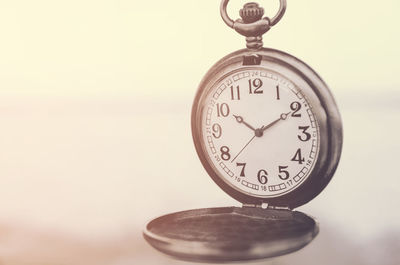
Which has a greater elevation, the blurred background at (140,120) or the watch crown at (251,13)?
the watch crown at (251,13)

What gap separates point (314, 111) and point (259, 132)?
209mm

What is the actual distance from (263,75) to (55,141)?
36.3 inches

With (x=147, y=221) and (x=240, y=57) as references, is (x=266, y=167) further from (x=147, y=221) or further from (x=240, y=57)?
(x=147, y=221)

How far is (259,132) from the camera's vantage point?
5.84 ft

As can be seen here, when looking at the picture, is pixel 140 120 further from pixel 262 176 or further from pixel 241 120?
pixel 262 176

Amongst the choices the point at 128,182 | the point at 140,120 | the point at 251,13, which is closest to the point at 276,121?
the point at 251,13

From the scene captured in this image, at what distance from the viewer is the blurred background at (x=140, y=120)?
1.67 metres

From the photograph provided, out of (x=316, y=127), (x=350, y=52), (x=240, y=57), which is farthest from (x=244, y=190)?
(x=350, y=52)

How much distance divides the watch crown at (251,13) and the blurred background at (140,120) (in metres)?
0.04

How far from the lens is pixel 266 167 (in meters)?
1.80

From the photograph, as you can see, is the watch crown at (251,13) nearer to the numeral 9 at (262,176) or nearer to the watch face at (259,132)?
the watch face at (259,132)

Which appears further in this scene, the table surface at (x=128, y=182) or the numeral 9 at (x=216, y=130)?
the numeral 9 at (x=216, y=130)

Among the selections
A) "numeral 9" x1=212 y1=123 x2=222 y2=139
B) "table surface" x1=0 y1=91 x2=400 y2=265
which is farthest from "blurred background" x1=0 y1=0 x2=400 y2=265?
"numeral 9" x1=212 y1=123 x2=222 y2=139

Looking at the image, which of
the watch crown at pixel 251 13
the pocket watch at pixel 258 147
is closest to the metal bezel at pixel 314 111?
the pocket watch at pixel 258 147
